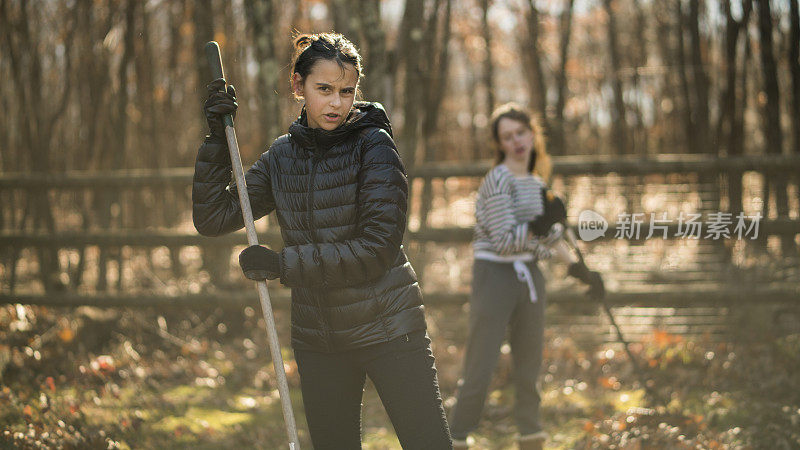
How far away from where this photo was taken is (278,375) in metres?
2.78

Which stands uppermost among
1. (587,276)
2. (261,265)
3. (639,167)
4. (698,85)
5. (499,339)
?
(698,85)

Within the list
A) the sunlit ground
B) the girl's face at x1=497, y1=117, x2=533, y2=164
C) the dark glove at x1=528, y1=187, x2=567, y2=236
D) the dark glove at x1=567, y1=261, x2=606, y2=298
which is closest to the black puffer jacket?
the dark glove at x1=528, y1=187, x2=567, y2=236

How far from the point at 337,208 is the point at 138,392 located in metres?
3.14

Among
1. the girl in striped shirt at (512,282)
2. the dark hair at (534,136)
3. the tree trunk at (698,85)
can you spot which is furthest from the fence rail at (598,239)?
the tree trunk at (698,85)

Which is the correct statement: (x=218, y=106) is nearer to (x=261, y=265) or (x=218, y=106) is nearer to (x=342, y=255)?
(x=261, y=265)

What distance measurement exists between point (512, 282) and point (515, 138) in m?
0.82

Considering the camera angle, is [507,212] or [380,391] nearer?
[380,391]

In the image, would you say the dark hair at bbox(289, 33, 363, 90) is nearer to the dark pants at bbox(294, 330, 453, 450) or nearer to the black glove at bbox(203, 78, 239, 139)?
the black glove at bbox(203, 78, 239, 139)

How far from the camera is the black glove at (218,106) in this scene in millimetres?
2797

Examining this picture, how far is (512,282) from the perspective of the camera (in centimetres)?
412

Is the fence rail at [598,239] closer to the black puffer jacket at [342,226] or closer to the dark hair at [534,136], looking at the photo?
the dark hair at [534,136]

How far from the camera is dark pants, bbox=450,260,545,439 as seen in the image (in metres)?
4.10

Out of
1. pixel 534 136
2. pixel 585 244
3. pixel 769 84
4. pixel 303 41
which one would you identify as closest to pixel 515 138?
pixel 534 136

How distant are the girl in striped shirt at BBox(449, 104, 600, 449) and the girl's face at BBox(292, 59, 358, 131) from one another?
5.21 feet
